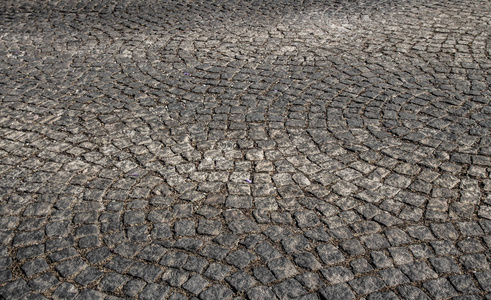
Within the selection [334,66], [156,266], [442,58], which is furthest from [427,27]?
[156,266]

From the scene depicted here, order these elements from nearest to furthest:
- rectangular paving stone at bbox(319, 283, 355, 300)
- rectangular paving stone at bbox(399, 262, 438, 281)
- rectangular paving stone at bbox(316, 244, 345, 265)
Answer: rectangular paving stone at bbox(319, 283, 355, 300) → rectangular paving stone at bbox(399, 262, 438, 281) → rectangular paving stone at bbox(316, 244, 345, 265)

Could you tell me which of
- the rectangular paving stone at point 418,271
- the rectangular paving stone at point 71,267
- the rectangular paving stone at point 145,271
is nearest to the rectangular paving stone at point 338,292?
the rectangular paving stone at point 418,271

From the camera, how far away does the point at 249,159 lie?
5031 millimetres

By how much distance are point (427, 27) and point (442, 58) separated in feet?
4.07

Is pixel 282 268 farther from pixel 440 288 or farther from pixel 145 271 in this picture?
pixel 440 288

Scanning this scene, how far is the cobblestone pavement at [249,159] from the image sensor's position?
12.2 feet

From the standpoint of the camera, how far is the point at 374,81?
6477 millimetres

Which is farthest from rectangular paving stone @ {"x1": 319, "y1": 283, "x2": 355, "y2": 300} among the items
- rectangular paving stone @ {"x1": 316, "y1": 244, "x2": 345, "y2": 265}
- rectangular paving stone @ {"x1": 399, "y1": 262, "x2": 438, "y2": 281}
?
→ rectangular paving stone @ {"x1": 399, "y1": 262, "x2": 438, "y2": 281}

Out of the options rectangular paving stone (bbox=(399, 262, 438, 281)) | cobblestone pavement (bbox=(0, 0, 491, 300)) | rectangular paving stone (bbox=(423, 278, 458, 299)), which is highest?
rectangular paving stone (bbox=(423, 278, 458, 299))

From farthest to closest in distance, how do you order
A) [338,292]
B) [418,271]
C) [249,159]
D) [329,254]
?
[249,159], [329,254], [418,271], [338,292]

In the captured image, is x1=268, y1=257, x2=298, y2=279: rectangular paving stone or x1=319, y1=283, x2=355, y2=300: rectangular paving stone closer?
x1=319, y1=283, x2=355, y2=300: rectangular paving stone

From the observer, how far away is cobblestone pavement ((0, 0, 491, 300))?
3732mm

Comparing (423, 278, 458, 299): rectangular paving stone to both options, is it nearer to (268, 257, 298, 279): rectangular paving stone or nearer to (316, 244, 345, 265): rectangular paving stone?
(316, 244, 345, 265): rectangular paving stone

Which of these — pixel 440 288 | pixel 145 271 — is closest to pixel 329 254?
pixel 440 288
